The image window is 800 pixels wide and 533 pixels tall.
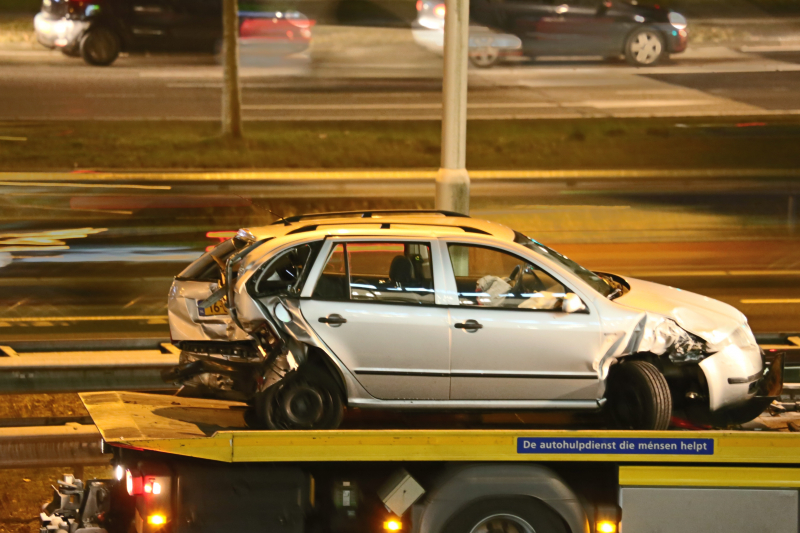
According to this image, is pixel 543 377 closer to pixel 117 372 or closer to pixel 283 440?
pixel 283 440

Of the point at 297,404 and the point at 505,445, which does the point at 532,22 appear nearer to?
the point at 297,404

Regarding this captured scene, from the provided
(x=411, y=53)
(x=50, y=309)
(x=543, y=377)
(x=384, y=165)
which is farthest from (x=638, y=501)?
(x=411, y=53)

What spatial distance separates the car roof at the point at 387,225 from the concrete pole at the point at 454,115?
2.32 m

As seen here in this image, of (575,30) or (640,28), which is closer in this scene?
(640,28)

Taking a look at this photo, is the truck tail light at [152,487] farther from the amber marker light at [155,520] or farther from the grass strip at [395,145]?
the grass strip at [395,145]

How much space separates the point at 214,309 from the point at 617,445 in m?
2.86

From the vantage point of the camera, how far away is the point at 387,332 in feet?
20.7

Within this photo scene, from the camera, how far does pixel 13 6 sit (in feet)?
95.7

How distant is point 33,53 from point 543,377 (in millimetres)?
24398

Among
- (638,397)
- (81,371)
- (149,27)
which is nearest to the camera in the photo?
(638,397)

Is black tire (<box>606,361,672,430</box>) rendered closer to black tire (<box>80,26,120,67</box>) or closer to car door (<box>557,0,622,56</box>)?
car door (<box>557,0,622,56</box>)

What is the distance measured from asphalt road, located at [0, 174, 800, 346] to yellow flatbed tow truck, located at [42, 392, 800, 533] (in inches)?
205

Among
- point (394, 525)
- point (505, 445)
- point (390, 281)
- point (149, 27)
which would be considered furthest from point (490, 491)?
point (149, 27)

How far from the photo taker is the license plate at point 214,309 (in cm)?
683
